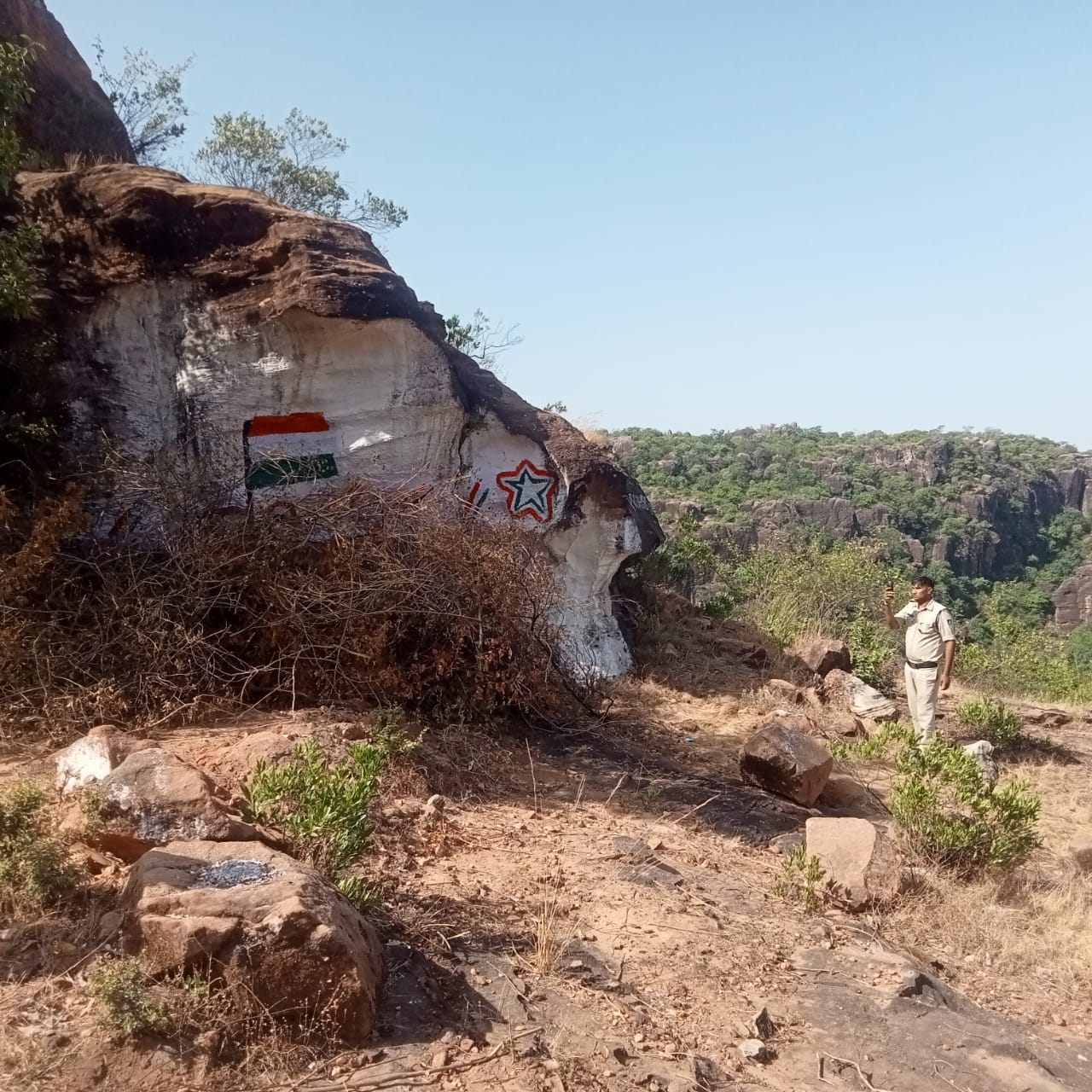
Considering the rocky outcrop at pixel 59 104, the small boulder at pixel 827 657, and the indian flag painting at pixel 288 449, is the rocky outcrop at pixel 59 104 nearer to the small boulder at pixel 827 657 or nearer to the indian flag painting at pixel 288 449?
the indian flag painting at pixel 288 449

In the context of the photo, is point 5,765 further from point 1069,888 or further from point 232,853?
point 1069,888

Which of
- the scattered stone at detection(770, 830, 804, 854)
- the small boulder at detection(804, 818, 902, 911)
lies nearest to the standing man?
the scattered stone at detection(770, 830, 804, 854)

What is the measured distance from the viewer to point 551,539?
947 centimetres

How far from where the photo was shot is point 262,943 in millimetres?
2721

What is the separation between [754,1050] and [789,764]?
3.12 metres

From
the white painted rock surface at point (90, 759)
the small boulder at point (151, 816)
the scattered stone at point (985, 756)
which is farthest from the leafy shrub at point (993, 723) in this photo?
the white painted rock surface at point (90, 759)

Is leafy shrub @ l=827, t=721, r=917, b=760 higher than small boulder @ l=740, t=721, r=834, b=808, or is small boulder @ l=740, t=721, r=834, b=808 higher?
small boulder @ l=740, t=721, r=834, b=808

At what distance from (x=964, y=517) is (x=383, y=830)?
4064 centimetres

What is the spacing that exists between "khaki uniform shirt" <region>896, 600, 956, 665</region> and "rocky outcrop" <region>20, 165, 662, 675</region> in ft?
8.90

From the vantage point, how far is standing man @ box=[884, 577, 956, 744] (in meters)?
7.27

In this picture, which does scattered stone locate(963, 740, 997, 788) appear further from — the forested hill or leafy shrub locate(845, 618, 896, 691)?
the forested hill

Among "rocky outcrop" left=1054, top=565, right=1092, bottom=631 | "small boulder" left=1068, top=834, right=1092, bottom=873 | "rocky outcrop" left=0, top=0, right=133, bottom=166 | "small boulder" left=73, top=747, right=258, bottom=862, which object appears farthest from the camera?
"rocky outcrop" left=1054, top=565, right=1092, bottom=631

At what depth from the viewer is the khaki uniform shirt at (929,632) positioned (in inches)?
285

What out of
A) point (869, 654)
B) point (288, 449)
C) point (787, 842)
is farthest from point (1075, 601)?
point (288, 449)
